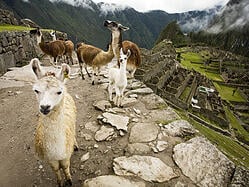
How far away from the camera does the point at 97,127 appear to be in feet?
15.0

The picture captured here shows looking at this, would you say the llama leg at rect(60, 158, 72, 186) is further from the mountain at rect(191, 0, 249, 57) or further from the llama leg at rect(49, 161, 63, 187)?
the mountain at rect(191, 0, 249, 57)

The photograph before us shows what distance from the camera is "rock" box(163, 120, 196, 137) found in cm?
421

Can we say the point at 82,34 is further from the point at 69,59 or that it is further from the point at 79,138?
the point at 79,138

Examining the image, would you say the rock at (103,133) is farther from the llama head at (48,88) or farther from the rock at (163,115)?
the llama head at (48,88)

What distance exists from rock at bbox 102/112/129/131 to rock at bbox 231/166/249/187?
2.07m

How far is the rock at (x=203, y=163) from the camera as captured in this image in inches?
124

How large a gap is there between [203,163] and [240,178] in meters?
0.53

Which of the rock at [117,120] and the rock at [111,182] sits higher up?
the rock at [117,120]

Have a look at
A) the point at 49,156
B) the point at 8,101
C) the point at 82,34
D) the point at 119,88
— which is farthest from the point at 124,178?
the point at 82,34

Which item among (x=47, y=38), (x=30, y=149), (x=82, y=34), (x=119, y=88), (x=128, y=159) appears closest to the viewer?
(x=128, y=159)

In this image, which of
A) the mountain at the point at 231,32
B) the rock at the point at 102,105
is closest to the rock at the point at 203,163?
the rock at the point at 102,105

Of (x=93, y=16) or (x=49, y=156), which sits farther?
(x=93, y=16)

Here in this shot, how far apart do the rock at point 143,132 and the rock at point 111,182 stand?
1028mm

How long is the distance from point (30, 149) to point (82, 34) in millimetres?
145632
